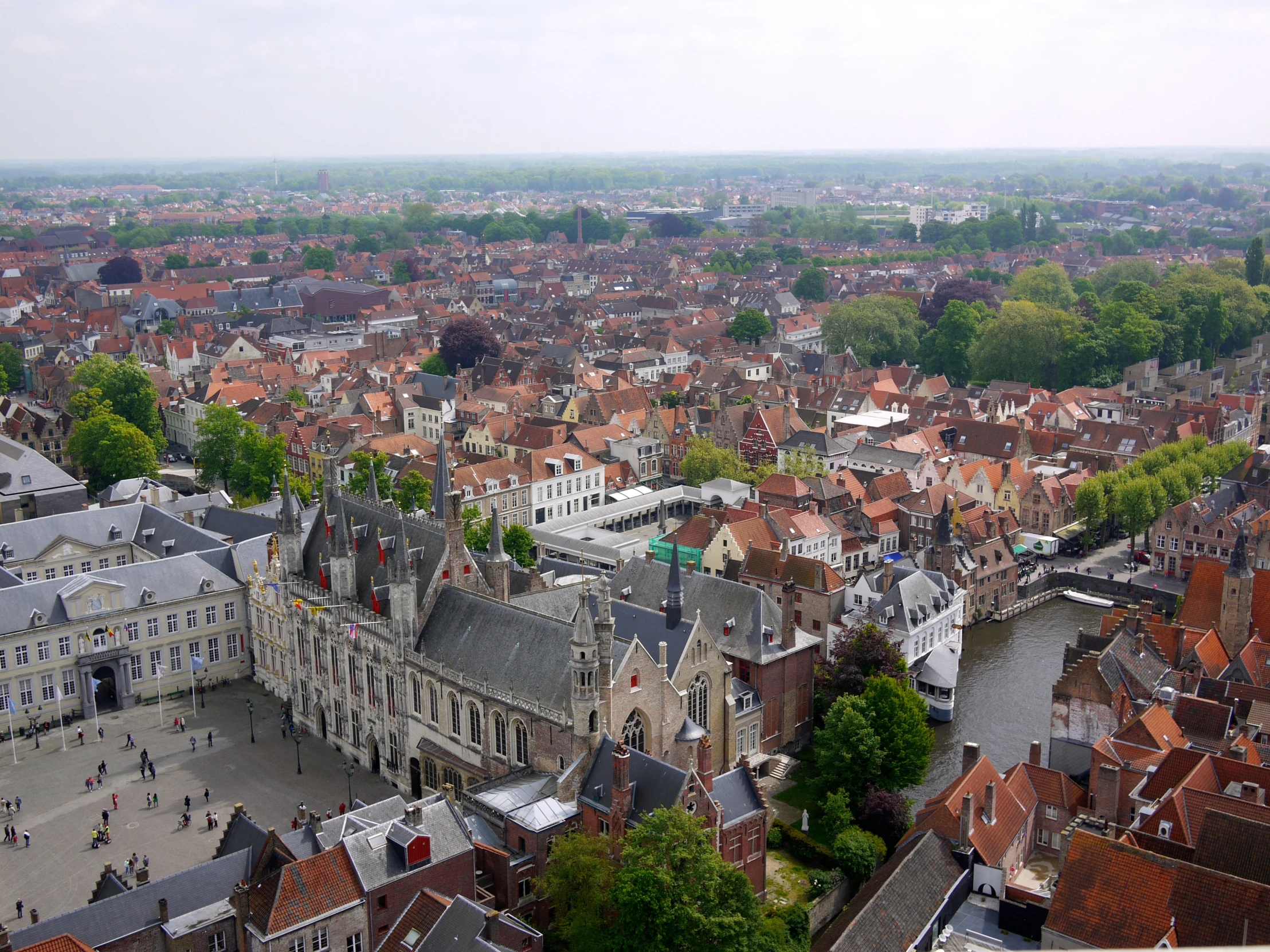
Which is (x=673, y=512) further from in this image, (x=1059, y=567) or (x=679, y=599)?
(x=679, y=599)

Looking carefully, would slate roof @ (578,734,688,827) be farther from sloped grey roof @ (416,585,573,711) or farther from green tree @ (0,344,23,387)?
green tree @ (0,344,23,387)

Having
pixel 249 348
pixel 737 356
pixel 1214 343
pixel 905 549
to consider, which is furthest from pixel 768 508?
pixel 1214 343

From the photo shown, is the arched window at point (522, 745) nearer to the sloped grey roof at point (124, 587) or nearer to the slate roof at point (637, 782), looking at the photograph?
the slate roof at point (637, 782)

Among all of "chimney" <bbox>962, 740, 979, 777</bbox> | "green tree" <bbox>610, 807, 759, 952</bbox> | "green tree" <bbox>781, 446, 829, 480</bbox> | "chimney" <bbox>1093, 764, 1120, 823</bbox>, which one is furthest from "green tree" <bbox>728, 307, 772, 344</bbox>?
"green tree" <bbox>610, 807, 759, 952</bbox>

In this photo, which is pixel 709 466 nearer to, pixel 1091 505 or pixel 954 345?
pixel 1091 505

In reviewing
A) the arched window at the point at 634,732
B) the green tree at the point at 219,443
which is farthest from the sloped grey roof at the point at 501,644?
the green tree at the point at 219,443

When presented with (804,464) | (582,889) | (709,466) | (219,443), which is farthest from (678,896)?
(219,443)

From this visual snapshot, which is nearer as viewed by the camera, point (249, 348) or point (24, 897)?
point (24, 897)
